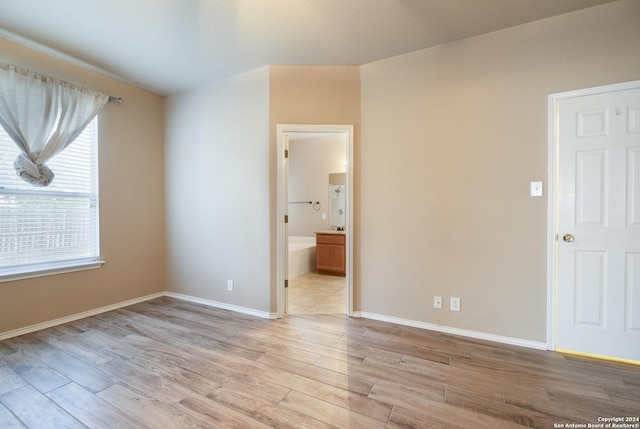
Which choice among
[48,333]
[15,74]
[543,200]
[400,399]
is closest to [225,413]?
[400,399]

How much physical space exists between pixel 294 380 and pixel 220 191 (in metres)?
2.24

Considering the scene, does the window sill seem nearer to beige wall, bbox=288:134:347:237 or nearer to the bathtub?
the bathtub

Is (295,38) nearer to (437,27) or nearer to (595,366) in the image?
(437,27)

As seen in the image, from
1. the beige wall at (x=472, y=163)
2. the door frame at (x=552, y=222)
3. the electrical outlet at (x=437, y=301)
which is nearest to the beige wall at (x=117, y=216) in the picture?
the beige wall at (x=472, y=163)

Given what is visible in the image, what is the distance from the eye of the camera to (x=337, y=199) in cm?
561

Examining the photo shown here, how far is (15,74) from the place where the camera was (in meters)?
2.47

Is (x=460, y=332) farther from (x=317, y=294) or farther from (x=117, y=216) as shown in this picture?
(x=117, y=216)

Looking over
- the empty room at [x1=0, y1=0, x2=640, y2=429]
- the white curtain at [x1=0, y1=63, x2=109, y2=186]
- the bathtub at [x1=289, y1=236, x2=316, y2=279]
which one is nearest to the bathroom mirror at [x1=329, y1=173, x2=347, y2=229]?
the bathtub at [x1=289, y1=236, x2=316, y2=279]

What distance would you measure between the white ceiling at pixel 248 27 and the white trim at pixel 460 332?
263 centimetres

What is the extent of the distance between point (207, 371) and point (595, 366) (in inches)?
111

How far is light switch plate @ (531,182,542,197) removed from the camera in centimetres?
227

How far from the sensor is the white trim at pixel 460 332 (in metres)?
2.31

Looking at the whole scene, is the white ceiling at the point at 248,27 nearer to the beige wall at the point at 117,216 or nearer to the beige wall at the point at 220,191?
the beige wall at the point at 117,216

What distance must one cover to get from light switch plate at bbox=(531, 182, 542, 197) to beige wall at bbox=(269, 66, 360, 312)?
4.94ft
